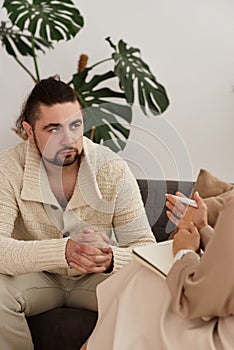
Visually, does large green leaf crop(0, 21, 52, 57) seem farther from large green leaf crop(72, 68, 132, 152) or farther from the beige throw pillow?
the beige throw pillow

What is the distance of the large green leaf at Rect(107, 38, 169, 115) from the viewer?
2.95 m

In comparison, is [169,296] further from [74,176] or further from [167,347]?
[74,176]

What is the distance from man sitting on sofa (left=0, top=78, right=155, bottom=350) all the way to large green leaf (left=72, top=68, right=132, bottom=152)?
56cm

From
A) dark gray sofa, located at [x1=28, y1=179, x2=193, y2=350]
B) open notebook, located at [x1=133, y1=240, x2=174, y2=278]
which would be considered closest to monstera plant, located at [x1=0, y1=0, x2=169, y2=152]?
dark gray sofa, located at [x1=28, y1=179, x2=193, y2=350]

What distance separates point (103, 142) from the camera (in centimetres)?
304

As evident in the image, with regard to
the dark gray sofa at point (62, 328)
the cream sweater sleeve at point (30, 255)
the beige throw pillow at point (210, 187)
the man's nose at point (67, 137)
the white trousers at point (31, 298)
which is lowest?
the dark gray sofa at point (62, 328)

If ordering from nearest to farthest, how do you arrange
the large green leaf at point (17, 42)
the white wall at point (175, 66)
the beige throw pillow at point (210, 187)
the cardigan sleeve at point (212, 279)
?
the cardigan sleeve at point (212, 279) → the beige throw pillow at point (210, 187) → the large green leaf at point (17, 42) → the white wall at point (175, 66)

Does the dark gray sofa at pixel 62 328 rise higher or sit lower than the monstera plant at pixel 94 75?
lower

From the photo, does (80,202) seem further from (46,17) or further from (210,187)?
(46,17)

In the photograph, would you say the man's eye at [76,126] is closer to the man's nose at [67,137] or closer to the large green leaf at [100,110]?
the man's nose at [67,137]

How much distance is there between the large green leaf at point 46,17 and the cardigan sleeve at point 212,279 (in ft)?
5.26

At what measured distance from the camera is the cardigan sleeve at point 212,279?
4.64ft

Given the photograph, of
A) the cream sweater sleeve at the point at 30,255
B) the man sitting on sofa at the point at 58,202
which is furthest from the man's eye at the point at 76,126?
the cream sweater sleeve at the point at 30,255

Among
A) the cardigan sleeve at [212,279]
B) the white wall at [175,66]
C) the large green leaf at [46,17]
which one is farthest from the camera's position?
the white wall at [175,66]
